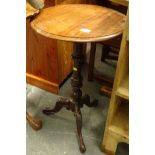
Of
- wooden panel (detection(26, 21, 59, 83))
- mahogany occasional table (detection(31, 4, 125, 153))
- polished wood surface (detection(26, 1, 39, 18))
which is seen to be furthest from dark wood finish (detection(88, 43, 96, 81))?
polished wood surface (detection(26, 1, 39, 18))

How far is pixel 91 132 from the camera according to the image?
159cm

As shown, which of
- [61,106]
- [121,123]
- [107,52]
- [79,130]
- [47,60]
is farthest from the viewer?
[107,52]

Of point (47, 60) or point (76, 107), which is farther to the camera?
point (47, 60)

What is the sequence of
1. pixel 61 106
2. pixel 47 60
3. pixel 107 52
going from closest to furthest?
pixel 61 106 < pixel 47 60 < pixel 107 52

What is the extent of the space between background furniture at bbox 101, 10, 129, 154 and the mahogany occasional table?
0.12 meters

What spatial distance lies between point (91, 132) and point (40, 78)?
0.64 m

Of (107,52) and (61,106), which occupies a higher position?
(107,52)

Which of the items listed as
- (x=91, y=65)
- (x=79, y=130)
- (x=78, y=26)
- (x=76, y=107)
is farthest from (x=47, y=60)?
(x=78, y=26)

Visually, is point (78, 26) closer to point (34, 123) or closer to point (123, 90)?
point (123, 90)

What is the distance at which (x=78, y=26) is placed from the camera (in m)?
1.15

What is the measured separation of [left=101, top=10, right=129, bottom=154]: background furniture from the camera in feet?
3.75

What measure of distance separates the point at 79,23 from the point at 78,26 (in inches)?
1.7
